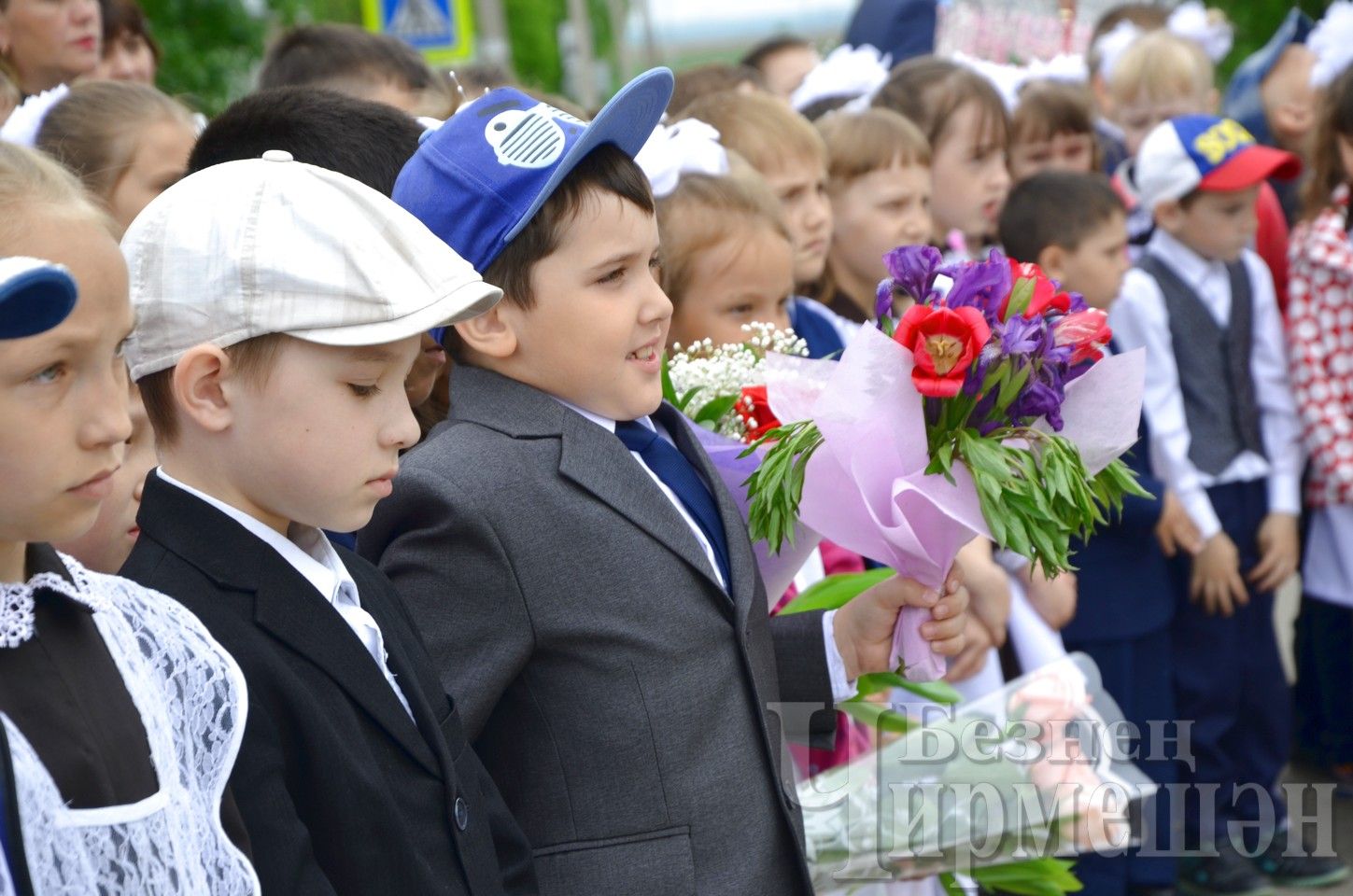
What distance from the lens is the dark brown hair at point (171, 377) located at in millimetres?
1886

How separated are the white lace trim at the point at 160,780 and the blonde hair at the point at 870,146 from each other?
11.4ft

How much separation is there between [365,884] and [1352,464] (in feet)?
14.7

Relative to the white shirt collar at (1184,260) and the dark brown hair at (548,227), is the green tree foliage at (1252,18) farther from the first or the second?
the dark brown hair at (548,227)

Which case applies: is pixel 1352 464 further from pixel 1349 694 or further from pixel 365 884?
pixel 365 884

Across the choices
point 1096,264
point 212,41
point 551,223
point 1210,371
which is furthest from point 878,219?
point 212,41

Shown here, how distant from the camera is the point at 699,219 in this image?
355 cm

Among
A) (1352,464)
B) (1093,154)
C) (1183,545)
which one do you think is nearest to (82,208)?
(1183,545)

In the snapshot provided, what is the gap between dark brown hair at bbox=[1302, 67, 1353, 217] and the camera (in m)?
5.74

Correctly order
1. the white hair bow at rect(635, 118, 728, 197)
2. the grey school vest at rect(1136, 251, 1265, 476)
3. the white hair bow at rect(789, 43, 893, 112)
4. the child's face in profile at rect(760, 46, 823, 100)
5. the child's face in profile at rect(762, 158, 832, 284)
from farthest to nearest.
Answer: the child's face in profile at rect(760, 46, 823, 100)
the white hair bow at rect(789, 43, 893, 112)
the grey school vest at rect(1136, 251, 1265, 476)
the child's face in profile at rect(762, 158, 832, 284)
the white hair bow at rect(635, 118, 728, 197)

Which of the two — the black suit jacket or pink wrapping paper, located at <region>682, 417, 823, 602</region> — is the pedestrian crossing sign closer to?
pink wrapping paper, located at <region>682, 417, 823, 602</region>

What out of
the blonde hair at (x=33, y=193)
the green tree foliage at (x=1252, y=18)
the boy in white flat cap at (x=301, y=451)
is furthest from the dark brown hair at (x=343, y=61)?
the green tree foliage at (x=1252, y=18)

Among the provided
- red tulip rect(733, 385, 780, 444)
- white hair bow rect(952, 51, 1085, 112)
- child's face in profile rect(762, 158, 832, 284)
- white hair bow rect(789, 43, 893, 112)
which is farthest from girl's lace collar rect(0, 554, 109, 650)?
white hair bow rect(952, 51, 1085, 112)

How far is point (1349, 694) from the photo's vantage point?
19.8 feet

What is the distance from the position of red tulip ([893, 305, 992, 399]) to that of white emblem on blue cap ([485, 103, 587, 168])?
62cm
